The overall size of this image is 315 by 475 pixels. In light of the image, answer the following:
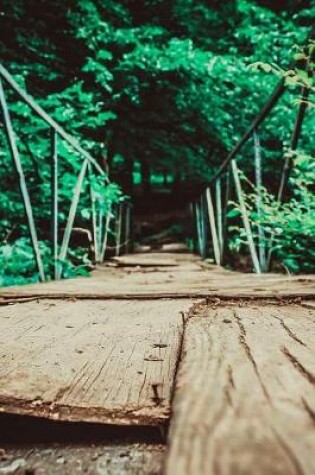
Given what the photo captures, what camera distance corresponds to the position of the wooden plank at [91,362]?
1.91 ft

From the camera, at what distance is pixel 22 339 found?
0.92 metres

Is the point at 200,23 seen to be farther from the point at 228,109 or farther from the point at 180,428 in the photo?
the point at 180,428

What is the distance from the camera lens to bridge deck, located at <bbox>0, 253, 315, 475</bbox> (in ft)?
1.27

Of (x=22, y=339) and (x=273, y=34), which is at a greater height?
(x=273, y=34)

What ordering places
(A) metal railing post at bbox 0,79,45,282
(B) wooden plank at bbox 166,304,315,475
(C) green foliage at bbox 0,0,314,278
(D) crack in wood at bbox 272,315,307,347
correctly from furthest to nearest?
1. (C) green foliage at bbox 0,0,314,278
2. (A) metal railing post at bbox 0,79,45,282
3. (D) crack in wood at bbox 272,315,307,347
4. (B) wooden plank at bbox 166,304,315,475

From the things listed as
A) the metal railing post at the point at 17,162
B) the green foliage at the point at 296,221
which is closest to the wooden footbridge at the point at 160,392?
the green foliage at the point at 296,221

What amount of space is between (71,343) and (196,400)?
1.57 feet

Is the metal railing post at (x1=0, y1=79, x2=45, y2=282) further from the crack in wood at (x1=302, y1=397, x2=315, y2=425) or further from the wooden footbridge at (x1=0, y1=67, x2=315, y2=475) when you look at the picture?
the crack in wood at (x1=302, y1=397, x2=315, y2=425)

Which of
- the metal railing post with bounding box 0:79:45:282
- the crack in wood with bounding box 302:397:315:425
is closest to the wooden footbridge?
the crack in wood with bounding box 302:397:315:425

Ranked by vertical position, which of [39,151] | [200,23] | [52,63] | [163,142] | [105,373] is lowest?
[105,373]

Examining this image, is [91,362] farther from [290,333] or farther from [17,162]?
[17,162]

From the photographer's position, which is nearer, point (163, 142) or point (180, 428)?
point (180, 428)

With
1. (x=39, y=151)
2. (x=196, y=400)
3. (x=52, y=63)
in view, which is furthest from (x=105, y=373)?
(x=52, y=63)

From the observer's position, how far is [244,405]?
47cm
